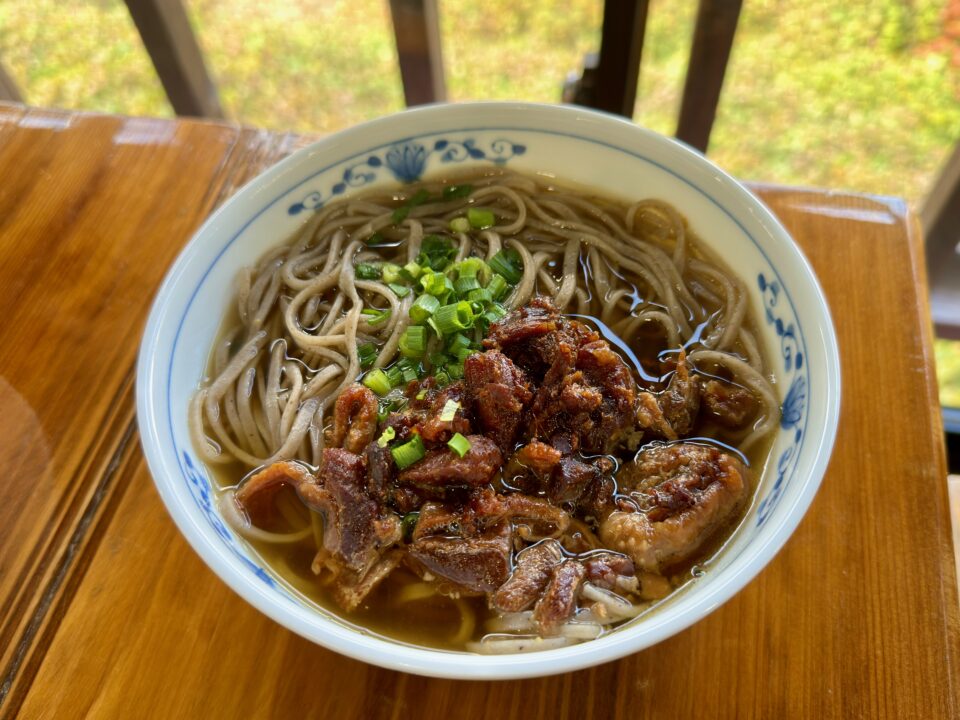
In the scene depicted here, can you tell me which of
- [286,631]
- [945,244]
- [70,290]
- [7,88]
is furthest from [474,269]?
[7,88]

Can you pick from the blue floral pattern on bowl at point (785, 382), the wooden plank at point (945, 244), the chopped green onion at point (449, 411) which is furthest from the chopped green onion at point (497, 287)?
the wooden plank at point (945, 244)

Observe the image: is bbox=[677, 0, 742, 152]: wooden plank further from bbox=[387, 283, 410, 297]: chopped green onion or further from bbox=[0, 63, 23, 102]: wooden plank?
bbox=[0, 63, 23, 102]: wooden plank

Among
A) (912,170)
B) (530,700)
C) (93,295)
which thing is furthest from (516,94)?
(530,700)

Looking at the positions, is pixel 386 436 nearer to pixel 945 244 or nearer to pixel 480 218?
pixel 480 218

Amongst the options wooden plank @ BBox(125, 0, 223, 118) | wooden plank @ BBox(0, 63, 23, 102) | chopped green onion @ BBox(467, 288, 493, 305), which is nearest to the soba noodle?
chopped green onion @ BBox(467, 288, 493, 305)

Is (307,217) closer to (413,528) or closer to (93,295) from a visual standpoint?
(93,295)
